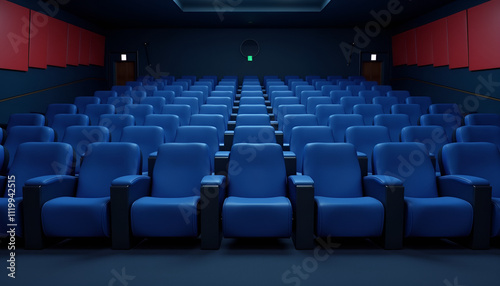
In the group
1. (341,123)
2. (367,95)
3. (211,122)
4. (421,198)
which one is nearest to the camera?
(421,198)

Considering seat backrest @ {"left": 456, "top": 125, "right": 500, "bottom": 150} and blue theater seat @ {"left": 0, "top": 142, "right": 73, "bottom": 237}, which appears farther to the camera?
seat backrest @ {"left": 456, "top": 125, "right": 500, "bottom": 150}

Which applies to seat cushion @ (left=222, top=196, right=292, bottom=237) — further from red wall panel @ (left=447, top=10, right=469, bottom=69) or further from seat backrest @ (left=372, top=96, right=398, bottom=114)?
red wall panel @ (left=447, top=10, right=469, bottom=69)

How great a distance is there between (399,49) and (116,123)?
6.85m

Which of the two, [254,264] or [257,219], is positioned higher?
[257,219]

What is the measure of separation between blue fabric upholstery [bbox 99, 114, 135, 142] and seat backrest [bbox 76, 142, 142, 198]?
1.08 m

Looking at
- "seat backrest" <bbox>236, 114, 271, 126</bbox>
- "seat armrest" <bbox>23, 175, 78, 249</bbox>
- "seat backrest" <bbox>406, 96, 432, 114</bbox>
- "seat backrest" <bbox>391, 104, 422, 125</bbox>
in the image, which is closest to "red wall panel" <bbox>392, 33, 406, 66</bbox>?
"seat backrest" <bbox>406, 96, 432, 114</bbox>

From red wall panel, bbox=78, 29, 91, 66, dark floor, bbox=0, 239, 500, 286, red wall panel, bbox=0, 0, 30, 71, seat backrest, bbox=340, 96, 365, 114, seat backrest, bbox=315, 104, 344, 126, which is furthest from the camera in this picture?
red wall panel, bbox=78, 29, 91, 66

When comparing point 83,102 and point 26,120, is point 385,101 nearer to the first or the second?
point 83,102

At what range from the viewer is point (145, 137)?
313 centimetres

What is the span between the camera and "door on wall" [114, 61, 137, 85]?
29.6ft

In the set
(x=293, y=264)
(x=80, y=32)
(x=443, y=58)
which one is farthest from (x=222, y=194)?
(x=80, y=32)

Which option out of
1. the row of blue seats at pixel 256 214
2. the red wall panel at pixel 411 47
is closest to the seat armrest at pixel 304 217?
the row of blue seats at pixel 256 214

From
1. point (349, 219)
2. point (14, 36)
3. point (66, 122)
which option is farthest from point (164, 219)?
point (14, 36)

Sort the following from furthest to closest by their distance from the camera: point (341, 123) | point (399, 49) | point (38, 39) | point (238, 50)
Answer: point (238, 50) < point (399, 49) < point (38, 39) < point (341, 123)
